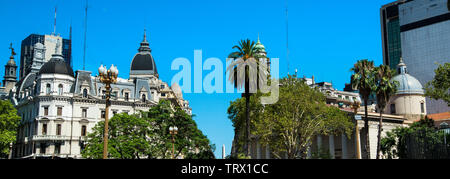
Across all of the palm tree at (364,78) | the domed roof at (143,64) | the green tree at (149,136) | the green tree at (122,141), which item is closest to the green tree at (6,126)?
the green tree at (149,136)

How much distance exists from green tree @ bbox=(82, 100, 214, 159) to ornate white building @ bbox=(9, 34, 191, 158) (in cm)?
1401

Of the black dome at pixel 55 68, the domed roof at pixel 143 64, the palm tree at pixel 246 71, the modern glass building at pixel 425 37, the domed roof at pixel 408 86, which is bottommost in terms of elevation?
the palm tree at pixel 246 71

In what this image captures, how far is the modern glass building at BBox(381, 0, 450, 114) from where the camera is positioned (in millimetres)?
157500

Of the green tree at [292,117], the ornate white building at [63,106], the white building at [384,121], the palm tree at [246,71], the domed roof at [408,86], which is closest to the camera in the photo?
the palm tree at [246,71]

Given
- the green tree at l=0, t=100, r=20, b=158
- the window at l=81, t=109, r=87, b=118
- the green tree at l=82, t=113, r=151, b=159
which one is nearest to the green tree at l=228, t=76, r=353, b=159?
the green tree at l=82, t=113, r=151, b=159

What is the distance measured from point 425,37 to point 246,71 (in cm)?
13335

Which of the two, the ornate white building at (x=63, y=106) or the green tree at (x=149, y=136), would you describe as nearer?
the green tree at (x=149, y=136)

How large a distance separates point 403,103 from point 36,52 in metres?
77.0

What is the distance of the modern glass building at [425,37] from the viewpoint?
15750 centimetres

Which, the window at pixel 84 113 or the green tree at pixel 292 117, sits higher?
the window at pixel 84 113

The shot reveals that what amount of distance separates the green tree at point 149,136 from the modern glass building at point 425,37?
109m

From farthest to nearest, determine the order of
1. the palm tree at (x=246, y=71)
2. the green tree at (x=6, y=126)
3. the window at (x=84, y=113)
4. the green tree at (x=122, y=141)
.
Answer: the window at (x=84, y=113) < the green tree at (x=6, y=126) < the green tree at (x=122, y=141) < the palm tree at (x=246, y=71)

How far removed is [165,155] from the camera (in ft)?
235

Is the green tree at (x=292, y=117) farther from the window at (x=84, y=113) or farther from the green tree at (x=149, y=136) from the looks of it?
the window at (x=84, y=113)
